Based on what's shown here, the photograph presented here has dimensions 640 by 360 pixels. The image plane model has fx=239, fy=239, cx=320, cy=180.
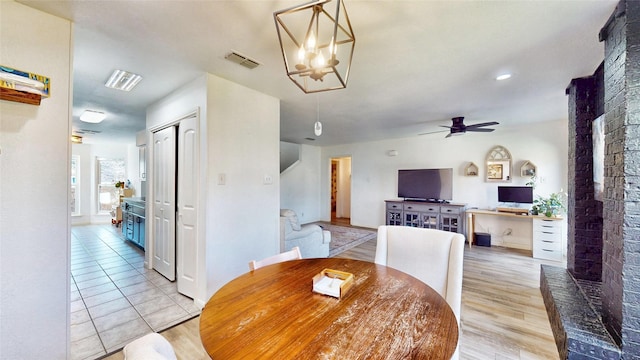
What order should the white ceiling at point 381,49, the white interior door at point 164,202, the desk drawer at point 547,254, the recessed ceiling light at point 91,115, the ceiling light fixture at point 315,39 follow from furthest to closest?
1. the desk drawer at point 547,254
2. the recessed ceiling light at point 91,115
3. the white interior door at point 164,202
4. the white ceiling at point 381,49
5. the ceiling light fixture at point 315,39

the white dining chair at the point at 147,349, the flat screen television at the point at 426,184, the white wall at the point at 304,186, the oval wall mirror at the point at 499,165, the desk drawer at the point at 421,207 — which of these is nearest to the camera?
the white dining chair at the point at 147,349

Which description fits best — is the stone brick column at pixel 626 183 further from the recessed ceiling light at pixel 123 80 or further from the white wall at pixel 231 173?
the recessed ceiling light at pixel 123 80

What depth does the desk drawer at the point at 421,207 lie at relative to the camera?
511 centimetres

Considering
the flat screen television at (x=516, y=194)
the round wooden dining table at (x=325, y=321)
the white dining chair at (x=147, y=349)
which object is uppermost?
the flat screen television at (x=516, y=194)

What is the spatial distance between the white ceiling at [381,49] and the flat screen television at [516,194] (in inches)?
63.1

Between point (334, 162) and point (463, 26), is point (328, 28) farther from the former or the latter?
point (334, 162)

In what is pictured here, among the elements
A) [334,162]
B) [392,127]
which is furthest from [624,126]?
[334,162]

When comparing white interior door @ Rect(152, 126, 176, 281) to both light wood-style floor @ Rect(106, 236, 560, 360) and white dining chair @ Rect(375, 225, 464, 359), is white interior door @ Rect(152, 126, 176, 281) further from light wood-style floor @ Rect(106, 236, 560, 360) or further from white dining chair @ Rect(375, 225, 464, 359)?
white dining chair @ Rect(375, 225, 464, 359)

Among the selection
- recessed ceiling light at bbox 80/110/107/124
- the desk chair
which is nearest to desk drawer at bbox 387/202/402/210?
the desk chair

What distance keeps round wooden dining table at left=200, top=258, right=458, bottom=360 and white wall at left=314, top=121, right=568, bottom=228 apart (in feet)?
15.7

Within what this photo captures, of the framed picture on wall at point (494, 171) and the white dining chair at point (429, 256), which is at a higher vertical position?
the framed picture on wall at point (494, 171)

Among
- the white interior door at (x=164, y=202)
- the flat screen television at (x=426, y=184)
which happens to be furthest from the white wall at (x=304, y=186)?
the white interior door at (x=164, y=202)

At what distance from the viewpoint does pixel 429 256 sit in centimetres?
157

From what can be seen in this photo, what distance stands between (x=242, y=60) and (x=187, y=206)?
1680 millimetres
